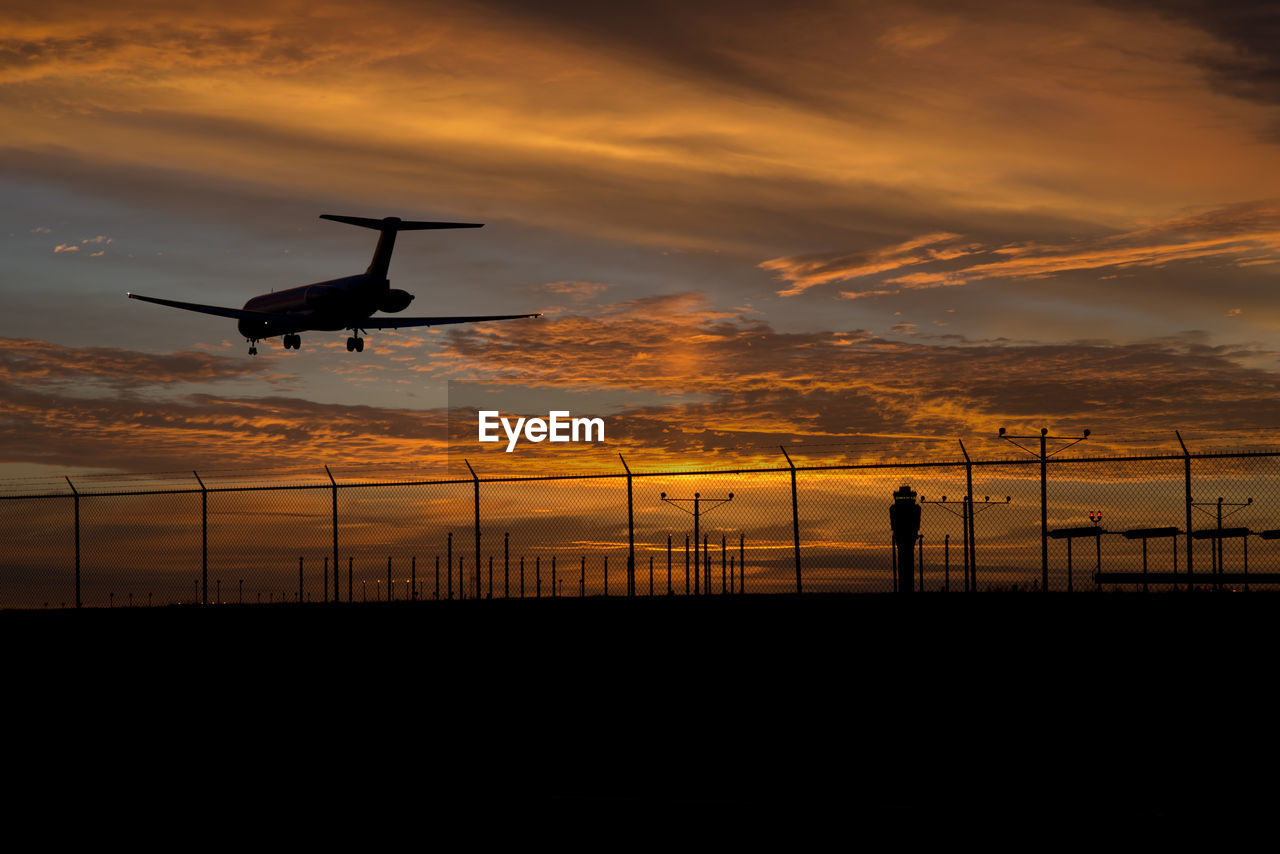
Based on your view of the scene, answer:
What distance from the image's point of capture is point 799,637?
23.0m

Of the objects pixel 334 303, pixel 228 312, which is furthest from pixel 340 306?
pixel 228 312

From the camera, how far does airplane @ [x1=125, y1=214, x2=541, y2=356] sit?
5384 centimetres

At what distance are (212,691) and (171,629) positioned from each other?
14.6ft

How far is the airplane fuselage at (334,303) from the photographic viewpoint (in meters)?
53.6

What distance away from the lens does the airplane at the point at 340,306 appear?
53844mm

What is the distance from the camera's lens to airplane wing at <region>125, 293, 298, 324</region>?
56.3m

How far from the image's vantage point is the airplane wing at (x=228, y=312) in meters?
56.3

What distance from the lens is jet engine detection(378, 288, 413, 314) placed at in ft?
179

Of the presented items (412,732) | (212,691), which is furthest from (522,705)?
(212,691)

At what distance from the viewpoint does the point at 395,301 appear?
2160 inches

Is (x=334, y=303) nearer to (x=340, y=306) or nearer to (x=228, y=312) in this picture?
(x=340, y=306)

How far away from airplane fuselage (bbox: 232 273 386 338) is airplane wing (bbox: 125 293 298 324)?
0.24 m

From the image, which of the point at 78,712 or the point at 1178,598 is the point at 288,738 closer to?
the point at 78,712

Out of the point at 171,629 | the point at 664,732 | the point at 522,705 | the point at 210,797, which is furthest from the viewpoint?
the point at 171,629
